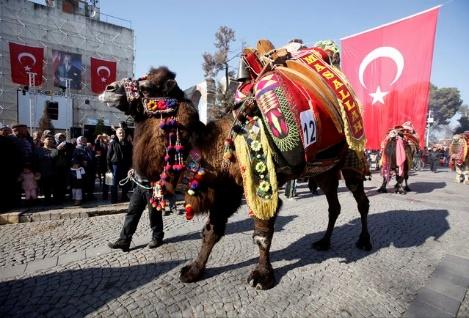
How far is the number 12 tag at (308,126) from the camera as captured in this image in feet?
9.39

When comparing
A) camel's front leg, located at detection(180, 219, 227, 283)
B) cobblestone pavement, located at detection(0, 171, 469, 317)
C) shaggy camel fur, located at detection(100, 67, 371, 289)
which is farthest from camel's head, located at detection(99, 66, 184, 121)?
cobblestone pavement, located at detection(0, 171, 469, 317)

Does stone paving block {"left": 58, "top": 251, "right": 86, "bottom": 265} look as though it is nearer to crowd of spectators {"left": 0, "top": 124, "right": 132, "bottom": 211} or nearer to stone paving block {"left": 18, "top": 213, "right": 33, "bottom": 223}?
stone paving block {"left": 18, "top": 213, "right": 33, "bottom": 223}

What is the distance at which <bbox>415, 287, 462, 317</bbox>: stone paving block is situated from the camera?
2.75 m

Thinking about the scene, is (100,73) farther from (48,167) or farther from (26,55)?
(48,167)

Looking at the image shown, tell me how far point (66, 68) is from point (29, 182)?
24291mm

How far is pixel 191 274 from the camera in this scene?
10.2 feet

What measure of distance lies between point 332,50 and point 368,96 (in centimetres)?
236

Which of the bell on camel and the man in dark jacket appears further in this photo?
the man in dark jacket

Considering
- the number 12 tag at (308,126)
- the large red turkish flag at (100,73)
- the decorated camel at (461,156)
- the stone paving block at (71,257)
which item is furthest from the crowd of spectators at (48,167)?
the large red turkish flag at (100,73)

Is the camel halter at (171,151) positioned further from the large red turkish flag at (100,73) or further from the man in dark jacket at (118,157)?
the large red turkish flag at (100,73)

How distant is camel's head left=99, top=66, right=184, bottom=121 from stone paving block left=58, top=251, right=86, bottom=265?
2.31 metres

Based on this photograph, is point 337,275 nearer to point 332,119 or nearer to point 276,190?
point 276,190

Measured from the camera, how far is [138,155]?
8.36ft

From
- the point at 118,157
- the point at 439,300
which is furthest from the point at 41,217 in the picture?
the point at 439,300
